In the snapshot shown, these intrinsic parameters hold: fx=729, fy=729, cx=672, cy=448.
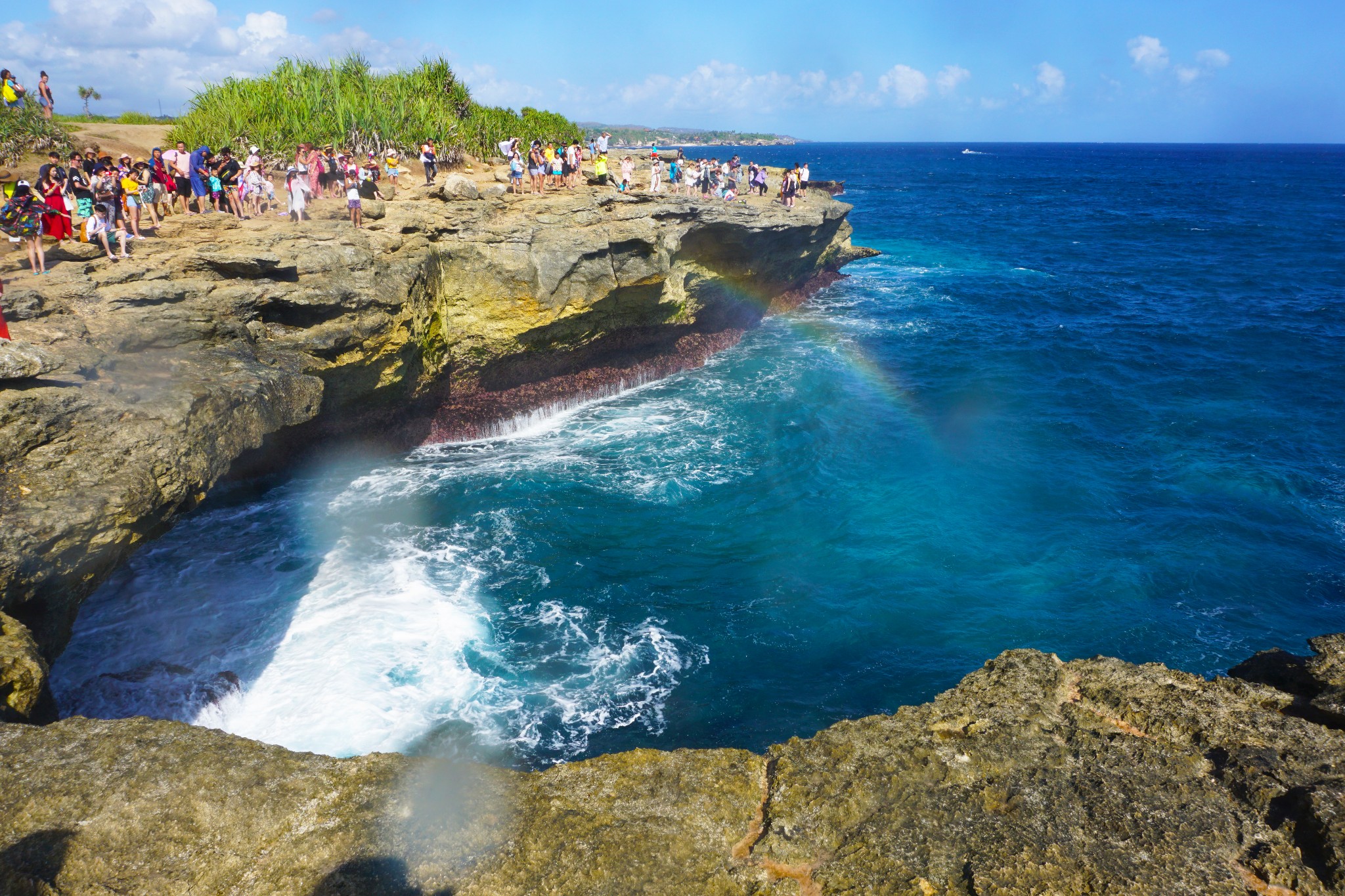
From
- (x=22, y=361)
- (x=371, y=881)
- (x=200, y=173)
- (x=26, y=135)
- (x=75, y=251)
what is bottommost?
(x=371, y=881)

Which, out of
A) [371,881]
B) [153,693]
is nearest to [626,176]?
[153,693]

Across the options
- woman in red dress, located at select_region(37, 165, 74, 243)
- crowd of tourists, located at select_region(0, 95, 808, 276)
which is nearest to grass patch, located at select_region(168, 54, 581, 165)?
crowd of tourists, located at select_region(0, 95, 808, 276)

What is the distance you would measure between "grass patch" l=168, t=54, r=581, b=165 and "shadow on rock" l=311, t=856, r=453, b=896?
27459mm

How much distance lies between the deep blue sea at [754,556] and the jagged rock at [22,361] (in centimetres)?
603

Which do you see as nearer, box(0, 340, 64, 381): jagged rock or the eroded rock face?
the eroded rock face

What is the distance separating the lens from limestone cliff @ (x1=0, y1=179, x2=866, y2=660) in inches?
436

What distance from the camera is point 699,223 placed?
28.5 metres

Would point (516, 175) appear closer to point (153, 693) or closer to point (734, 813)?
point (153, 693)

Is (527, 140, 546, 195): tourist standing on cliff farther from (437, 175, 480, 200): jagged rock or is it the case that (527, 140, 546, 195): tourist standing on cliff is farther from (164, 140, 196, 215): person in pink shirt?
(164, 140, 196, 215): person in pink shirt

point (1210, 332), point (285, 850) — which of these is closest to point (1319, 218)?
point (1210, 332)

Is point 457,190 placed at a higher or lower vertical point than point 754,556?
higher

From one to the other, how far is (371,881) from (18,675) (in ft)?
19.4

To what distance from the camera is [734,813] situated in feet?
23.9

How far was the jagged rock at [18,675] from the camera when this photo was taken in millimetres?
8625
